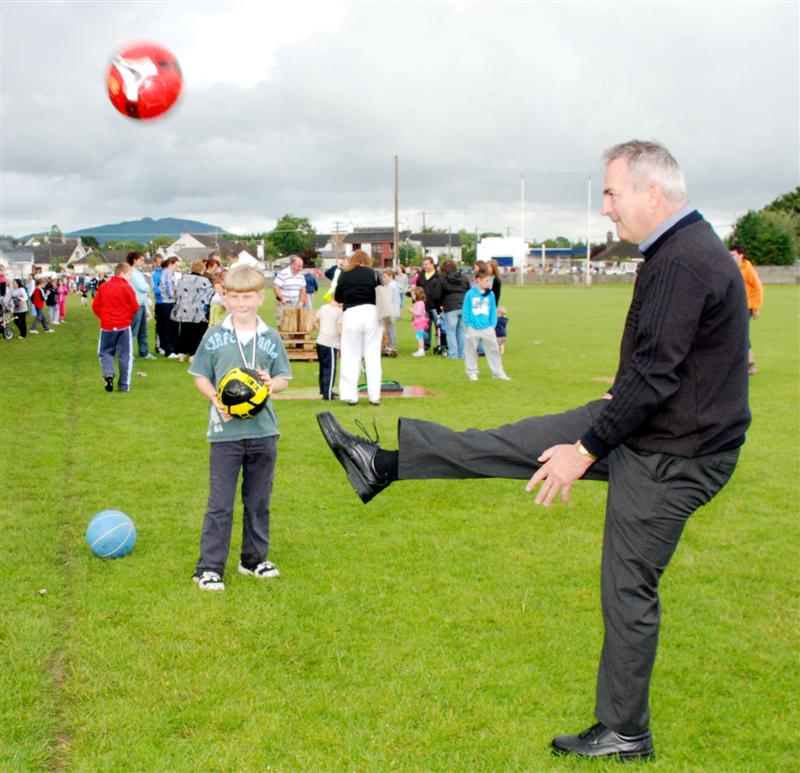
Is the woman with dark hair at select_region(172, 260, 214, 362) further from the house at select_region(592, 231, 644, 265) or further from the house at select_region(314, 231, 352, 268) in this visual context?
the house at select_region(592, 231, 644, 265)

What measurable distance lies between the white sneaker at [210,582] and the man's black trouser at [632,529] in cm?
252

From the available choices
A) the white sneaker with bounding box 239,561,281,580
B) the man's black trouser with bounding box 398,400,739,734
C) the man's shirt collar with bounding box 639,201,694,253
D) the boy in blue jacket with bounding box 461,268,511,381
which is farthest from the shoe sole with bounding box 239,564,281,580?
the boy in blue jacket with bounding box 461,268,511,381

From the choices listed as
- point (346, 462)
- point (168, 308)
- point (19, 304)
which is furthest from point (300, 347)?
point (346, 462)

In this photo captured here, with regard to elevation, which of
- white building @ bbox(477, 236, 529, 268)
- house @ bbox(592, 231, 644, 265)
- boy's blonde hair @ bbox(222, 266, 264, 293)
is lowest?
boy's blonde hair @ bbox(222, 266, 264, 293)

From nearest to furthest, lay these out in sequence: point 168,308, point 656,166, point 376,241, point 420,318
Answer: point 656,166, point 168,308, point 420,318, point 376,241

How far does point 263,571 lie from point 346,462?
1864mm

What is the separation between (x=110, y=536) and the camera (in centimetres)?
639

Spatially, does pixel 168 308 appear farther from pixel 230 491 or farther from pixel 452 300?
pixel 230 491

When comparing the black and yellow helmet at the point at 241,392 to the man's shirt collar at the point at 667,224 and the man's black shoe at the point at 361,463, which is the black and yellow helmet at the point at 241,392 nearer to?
the man's black shoe at the point at 361,463

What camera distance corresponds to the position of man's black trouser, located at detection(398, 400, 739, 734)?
360cm

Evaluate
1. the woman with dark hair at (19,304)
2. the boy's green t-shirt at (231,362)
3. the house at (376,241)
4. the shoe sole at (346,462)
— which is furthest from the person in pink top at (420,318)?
the house at (376,241)

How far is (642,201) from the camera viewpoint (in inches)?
138

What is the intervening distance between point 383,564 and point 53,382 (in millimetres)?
11519

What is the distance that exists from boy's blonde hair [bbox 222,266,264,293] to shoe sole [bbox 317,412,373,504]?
1227 mm
